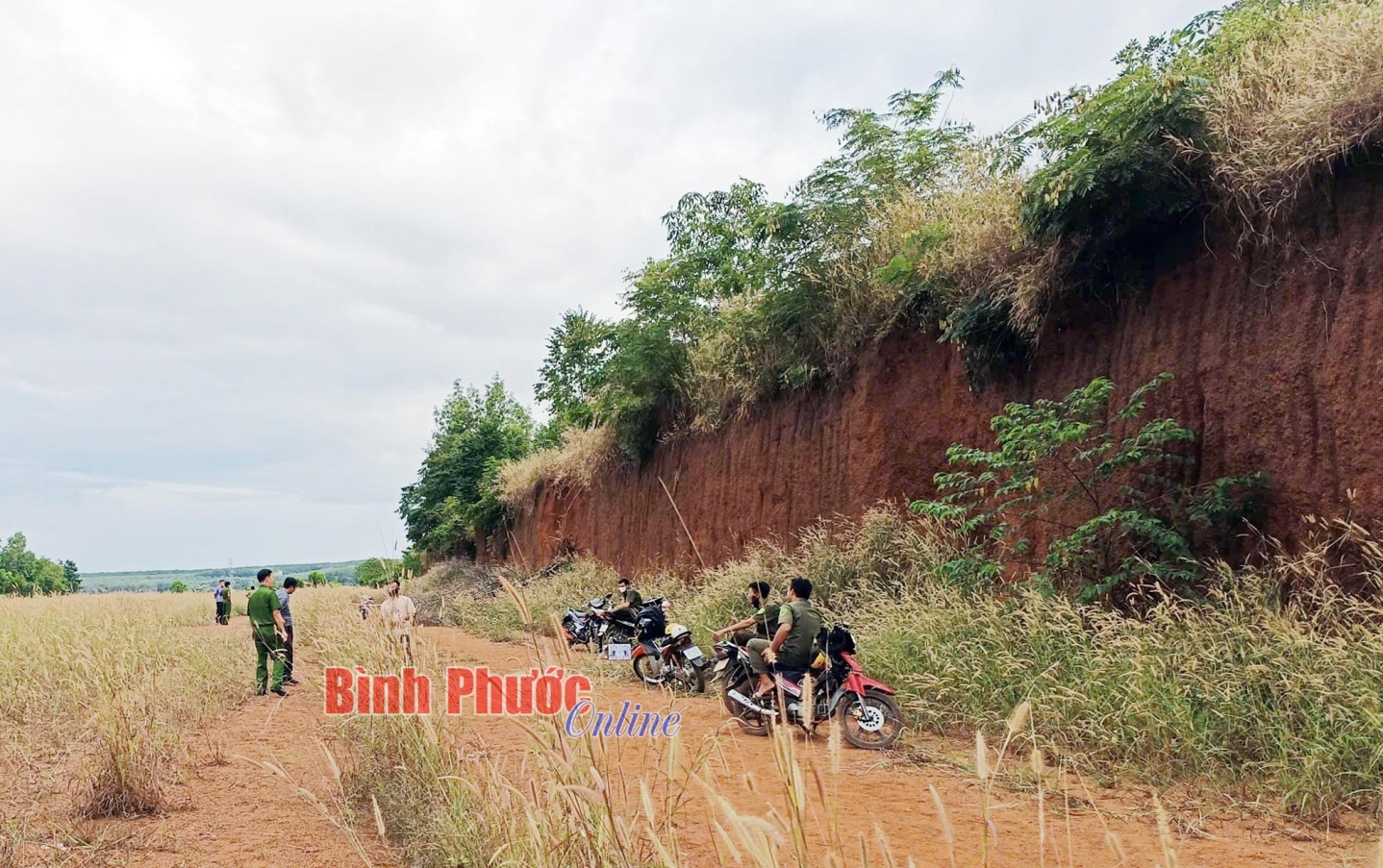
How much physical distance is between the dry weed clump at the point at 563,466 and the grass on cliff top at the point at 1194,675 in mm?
13691

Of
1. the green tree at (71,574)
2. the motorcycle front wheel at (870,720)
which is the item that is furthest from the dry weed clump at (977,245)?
the green tree at (71,574)

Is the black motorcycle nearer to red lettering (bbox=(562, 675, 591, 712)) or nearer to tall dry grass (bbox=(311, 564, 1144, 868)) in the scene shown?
tall dry grass (bbox=(311, 564, 1144, 868))

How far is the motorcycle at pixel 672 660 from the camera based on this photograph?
35.1 ft

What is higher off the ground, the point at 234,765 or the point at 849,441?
the point at 849,441

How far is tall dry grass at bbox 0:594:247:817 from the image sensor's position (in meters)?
5.92

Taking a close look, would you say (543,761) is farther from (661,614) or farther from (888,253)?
(888,253)

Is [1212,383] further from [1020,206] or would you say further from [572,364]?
[572,364]

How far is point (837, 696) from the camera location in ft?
23.6

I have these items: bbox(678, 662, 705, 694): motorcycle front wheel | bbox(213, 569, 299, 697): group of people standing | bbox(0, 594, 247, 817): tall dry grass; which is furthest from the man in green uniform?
bbox(678, 662, 705, 694): motorcycle front wheel

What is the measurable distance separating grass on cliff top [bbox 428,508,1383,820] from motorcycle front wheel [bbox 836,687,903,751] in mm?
365

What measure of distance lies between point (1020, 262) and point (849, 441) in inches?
150

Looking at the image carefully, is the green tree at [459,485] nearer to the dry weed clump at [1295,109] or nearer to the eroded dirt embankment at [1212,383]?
the eroded dirt embankment at [1212,383]

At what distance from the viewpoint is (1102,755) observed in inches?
242

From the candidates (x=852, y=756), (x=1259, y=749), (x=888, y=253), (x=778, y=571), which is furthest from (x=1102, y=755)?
(x=888, y=253)
